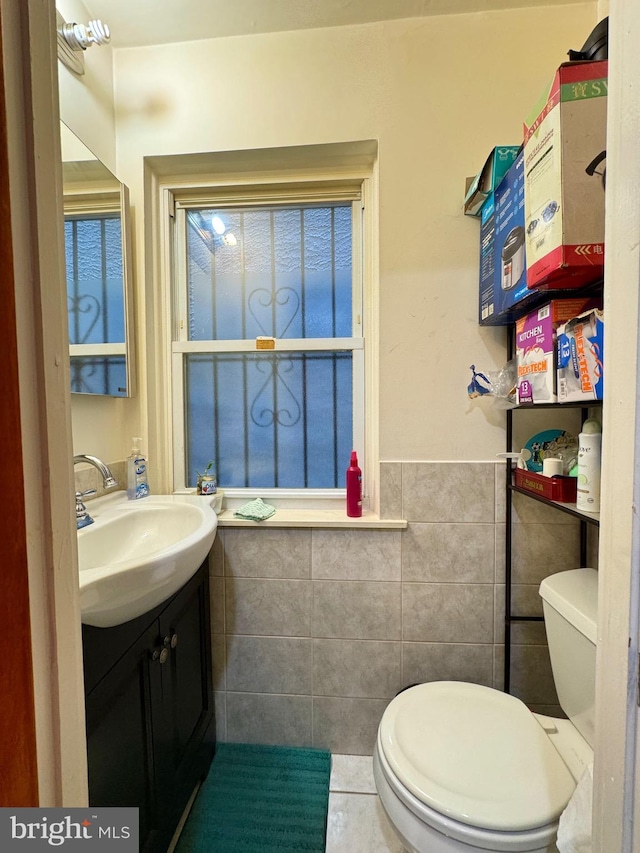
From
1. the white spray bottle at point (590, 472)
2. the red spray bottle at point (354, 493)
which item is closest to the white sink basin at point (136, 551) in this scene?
the red spray bottle at point (354, 493)

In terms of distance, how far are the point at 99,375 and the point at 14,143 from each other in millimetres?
885

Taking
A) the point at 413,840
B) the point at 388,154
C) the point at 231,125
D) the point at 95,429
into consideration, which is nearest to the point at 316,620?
the point at 413,840

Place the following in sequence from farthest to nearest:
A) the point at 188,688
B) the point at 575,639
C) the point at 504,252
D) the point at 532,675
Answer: the point at 532,675
the point at 188,688
the point at 504,252
the point at 575,639

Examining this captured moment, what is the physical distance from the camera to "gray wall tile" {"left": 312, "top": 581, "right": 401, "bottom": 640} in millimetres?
1146

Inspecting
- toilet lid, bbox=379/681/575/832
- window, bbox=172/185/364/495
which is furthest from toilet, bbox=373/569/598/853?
window, bbox=172/185/364/495

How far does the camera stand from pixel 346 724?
45.9 inches

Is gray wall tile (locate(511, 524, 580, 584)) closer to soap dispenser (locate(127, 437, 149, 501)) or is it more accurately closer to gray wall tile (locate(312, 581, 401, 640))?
gray wall tile (locate(312, 581, 401, 640))

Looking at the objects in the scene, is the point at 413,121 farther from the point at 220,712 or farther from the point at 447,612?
the point at 220,712

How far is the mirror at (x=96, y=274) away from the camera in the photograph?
1007 mm

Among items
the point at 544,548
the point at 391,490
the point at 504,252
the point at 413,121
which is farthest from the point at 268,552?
the point at 413,121

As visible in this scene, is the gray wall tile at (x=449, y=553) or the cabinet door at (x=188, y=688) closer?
the cabinet door at (x=188, y=688)

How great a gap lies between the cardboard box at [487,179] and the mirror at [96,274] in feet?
3.74

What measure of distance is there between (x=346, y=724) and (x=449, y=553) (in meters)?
0.68

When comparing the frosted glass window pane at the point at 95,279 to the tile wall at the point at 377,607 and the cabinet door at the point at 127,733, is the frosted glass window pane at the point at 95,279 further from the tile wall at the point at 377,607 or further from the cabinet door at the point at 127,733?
the cabinet door at the point at 127,733
